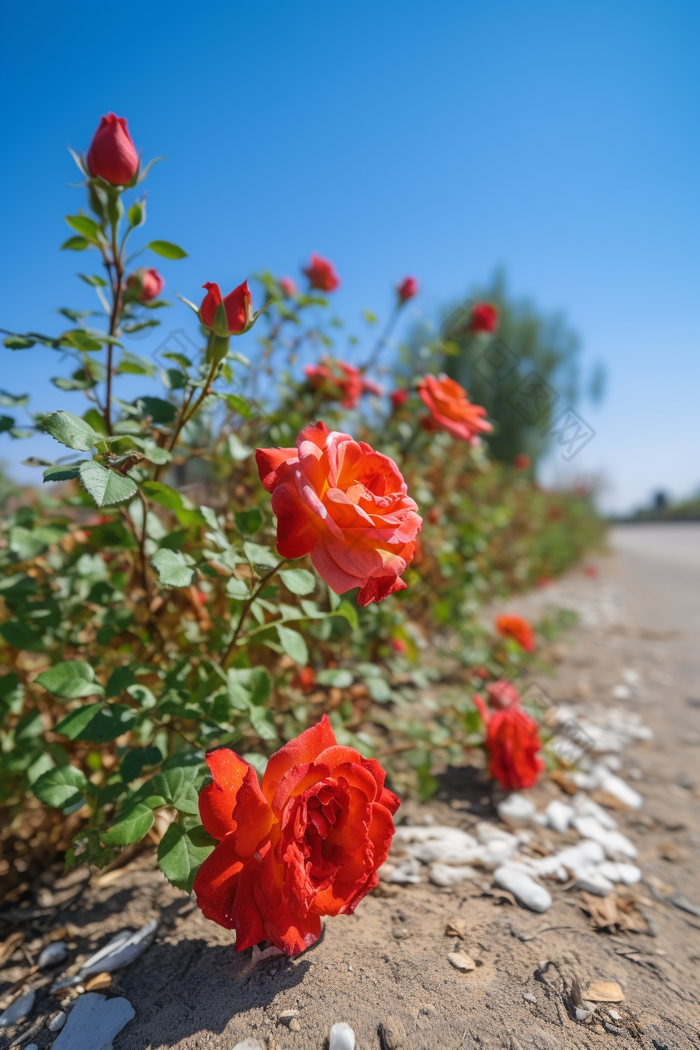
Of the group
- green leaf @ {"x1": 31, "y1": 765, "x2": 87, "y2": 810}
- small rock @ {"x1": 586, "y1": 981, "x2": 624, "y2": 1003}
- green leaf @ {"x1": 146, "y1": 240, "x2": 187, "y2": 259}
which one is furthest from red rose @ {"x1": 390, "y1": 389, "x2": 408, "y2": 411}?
small rock @ {"x1": 586, "y1": 981, "x2": 624, "y2": 1003}

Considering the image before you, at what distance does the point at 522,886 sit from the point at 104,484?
1137mm

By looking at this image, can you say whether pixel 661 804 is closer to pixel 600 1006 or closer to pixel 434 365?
pixel 600 1006

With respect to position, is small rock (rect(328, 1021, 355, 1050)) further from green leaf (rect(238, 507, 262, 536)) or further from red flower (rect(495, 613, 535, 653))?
red flower (rect(495, 613, 535, 653))

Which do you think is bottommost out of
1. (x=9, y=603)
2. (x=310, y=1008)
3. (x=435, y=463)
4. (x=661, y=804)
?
(x=661, y=804)

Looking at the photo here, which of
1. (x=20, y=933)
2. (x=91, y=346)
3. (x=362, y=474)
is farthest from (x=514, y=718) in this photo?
(x=91, y=346)

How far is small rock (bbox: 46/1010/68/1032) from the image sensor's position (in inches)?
35.0

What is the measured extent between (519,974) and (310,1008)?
1.15ft

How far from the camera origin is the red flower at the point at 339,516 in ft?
2.27

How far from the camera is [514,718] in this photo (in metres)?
1.59

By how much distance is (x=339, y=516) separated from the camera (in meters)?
0.70

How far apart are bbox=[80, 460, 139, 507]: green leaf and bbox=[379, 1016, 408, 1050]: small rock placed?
81 cm

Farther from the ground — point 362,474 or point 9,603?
point 362,474

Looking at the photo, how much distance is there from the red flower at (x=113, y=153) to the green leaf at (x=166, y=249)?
0.10 metres

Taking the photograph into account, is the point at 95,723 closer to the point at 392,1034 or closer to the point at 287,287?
the point at 392,1034
